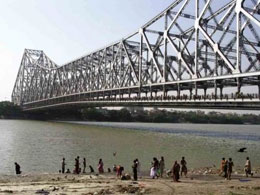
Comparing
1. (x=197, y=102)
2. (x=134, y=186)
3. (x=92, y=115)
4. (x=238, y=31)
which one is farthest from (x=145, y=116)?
(x=134, y=186)

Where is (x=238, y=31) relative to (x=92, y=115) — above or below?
above

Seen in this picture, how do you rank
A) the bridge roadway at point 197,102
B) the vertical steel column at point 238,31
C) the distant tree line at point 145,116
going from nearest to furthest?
1. the bridge roadway at point 197,102
2. the vertical steel column at point 238,31
3. the distant tree line at point 145,116

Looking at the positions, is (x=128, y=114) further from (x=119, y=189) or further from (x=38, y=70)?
(x=119, y=189)

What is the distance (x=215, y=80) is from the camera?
177ft

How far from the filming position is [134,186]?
1945 centimetres

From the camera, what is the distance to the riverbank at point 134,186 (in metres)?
18.2

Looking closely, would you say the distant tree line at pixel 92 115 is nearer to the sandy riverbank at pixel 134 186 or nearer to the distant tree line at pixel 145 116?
the distant tree line at pixel 145 116

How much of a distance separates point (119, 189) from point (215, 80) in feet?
125

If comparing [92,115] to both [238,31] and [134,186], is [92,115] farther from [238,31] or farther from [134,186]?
[134,186]

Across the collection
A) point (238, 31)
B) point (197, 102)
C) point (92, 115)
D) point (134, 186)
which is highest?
point (238, 31)

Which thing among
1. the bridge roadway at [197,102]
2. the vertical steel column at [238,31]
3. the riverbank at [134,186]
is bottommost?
the riverbank at [134,186]

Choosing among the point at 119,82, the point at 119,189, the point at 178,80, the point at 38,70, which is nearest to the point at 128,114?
the point at 38,70

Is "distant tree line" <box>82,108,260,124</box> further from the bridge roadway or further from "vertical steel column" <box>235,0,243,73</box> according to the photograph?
"vertical steel column" <box>235,0,243,73</box>

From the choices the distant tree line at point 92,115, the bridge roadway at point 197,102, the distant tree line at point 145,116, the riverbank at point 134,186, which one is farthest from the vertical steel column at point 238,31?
the distant tree line at point 145,116
